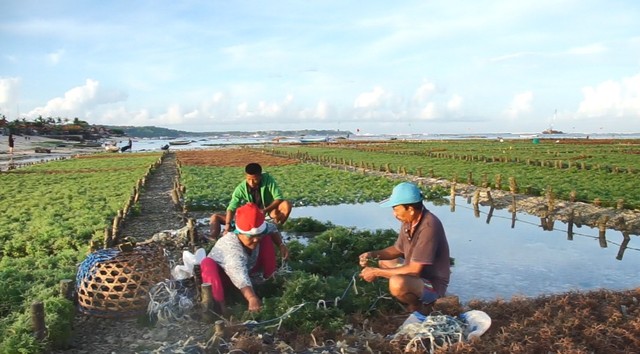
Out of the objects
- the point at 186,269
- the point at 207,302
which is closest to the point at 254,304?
the point at 207,302

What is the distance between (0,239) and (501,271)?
1019 cm

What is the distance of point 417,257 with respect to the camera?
5262 mm

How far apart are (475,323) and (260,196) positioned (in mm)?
4120

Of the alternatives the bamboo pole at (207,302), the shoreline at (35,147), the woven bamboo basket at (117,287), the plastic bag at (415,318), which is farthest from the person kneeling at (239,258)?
the shoreline at (35,147)

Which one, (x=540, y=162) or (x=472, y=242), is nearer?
(x=472, y=242)

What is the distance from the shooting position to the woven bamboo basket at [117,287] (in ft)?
19.6

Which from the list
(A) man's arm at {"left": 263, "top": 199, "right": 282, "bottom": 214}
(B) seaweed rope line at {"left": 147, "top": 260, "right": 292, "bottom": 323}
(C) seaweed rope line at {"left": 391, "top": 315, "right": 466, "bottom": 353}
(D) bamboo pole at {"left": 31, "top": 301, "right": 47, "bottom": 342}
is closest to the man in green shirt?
(A) man's arm at {"left": 263, "top": 199, "right": 282, "bottom": 214}

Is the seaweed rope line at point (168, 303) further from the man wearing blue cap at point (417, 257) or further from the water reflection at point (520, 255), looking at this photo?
the water reflection at point (520, 255)

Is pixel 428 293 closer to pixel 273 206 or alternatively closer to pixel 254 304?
pixel 254 304

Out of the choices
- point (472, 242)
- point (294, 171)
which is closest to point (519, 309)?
point (472, 242)

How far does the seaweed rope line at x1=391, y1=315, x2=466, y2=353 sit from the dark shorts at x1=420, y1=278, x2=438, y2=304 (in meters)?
0.45

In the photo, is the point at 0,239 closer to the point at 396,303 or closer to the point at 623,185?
the point at 396,303

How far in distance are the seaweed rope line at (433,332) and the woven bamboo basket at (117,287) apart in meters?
3.04

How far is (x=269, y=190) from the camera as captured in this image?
322 inches
